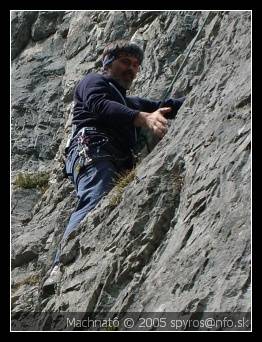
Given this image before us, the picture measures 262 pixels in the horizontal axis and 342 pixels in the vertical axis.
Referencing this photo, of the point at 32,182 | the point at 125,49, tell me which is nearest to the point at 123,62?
the point at 125,49

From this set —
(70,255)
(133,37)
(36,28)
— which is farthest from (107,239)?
(36,28)

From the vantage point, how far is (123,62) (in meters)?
11.5

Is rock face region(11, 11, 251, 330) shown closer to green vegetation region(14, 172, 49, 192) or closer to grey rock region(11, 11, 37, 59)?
green vegetation region(14, 172, 49, 192)

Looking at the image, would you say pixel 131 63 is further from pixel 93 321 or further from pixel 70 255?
pixel 93 321

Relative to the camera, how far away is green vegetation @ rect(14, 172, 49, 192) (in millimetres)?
13570

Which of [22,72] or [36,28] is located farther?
[36,28]

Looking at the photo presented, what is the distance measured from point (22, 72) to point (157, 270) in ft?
28.4

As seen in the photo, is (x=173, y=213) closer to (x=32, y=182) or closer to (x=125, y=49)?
(x=125, y=49)

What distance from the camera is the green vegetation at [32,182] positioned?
1357 cm

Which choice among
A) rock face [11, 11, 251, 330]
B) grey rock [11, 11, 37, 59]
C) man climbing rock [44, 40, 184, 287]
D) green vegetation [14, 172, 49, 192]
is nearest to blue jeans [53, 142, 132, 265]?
man climbing rock [44, 40, 184, 287]

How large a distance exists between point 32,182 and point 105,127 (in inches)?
116

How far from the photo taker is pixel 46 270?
1080 cm

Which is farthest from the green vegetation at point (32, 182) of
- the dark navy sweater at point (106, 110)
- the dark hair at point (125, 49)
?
the dark hair at point (125, 49)

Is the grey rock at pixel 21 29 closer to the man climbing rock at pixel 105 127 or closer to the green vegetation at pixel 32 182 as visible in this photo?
the green vegetation at pixel 32 182
